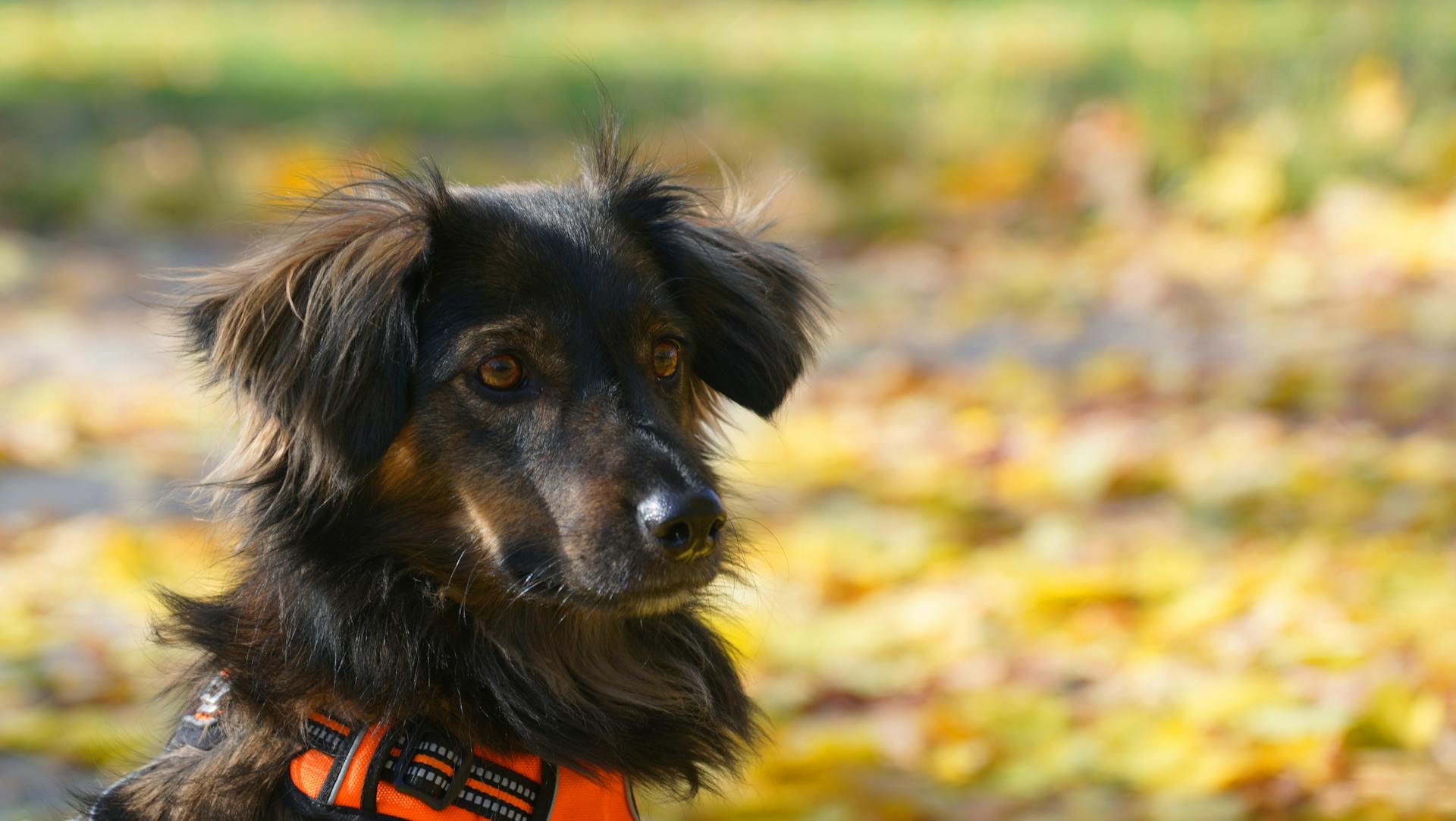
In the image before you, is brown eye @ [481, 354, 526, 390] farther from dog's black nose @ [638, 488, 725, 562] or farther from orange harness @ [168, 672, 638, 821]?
orange harness @ [168, 672, 638, 821]

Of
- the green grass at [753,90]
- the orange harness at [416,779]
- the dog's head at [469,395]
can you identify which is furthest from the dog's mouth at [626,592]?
the green grass at [753,90]

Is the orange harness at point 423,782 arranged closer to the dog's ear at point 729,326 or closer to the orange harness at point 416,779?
the orange harness at point 416,779

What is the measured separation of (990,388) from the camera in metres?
7.08

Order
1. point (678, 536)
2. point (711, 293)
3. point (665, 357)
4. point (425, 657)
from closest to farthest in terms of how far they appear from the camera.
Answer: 1. point (678, 536)
2. point (425, 657)
3. point (665, 357)
4. point (711, 293)

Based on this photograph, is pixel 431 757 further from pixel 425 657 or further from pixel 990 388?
pixel 990 388

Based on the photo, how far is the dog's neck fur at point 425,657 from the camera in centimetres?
264

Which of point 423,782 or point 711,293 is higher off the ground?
point 711,293

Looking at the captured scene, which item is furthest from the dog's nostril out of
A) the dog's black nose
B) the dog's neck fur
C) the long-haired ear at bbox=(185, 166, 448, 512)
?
the long-haired ear at bbox=(185, 166, 448, 512)

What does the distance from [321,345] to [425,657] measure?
59 cm

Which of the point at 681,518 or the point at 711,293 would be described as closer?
the point at 681,518

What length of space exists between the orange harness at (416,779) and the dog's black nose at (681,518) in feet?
1.51

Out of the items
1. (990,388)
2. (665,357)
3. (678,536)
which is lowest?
(678,536)

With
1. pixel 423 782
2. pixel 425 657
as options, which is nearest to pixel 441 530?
pixel 425 657

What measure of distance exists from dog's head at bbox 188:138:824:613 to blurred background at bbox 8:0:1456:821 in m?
0.77
